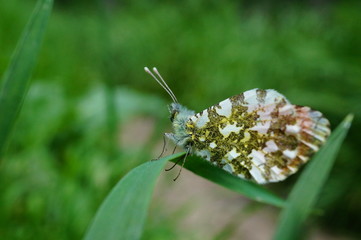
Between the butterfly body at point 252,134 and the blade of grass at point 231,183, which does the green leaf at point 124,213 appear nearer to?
the blade of grass at point 231,183

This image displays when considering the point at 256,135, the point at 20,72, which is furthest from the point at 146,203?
the point at 256,135

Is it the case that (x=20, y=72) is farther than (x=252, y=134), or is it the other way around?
(x=252, y=134)

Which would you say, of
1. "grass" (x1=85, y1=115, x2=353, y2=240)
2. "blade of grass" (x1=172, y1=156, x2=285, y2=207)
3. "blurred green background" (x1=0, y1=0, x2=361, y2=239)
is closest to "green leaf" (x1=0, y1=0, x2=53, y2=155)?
"grass" (x1=85, y1=115, x2=353, y2=240)

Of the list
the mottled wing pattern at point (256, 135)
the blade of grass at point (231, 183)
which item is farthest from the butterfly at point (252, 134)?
the blade of grass at point (231, 183)

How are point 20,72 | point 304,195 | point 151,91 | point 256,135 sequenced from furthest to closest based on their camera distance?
1. point 151,91
2. point 256,135
3. point 20,72
4. point 304,195

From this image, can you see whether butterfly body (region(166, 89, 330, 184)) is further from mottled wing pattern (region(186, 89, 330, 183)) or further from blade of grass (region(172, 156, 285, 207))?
blade of grass (region(172, 156, 285, 207))

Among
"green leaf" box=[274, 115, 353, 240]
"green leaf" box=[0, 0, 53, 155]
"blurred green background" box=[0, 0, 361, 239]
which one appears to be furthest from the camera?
"blurred green background" box=[0, 0, 361, 239]

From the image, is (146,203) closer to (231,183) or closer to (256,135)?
(231,183)

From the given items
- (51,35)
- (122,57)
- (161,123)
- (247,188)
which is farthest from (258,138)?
(122,57)

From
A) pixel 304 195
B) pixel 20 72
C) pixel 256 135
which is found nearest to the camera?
pixel 304 195
